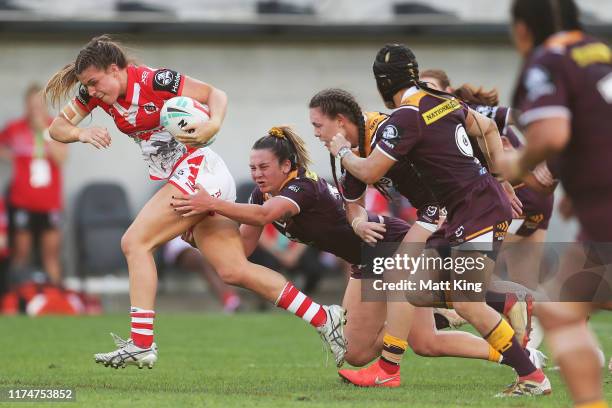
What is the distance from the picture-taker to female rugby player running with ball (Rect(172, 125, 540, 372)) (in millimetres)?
7523

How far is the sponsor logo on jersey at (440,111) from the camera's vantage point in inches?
262

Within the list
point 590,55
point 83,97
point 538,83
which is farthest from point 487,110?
point 538,83

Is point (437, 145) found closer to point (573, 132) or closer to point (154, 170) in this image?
point (154, 170)

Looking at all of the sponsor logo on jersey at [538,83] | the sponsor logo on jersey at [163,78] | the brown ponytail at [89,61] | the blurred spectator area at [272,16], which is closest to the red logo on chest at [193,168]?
the sponsor logo on jersey at [163,78]

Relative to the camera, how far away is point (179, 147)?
7.44m

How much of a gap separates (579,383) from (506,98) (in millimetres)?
12996

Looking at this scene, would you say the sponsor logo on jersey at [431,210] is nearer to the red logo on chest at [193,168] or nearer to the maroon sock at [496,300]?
the maroon sock at [496,300]

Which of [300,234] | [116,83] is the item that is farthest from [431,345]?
[116,83]

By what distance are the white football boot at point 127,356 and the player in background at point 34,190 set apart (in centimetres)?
846

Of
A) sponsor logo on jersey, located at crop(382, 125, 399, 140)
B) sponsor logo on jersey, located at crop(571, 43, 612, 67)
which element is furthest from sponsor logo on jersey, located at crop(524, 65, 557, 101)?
sponsor logo on jersey, located at crop(382, 125, 399, 140)

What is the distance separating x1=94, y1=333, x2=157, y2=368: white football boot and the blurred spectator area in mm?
9604

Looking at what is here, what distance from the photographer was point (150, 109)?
7.27 m

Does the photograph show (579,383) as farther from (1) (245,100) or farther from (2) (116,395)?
(1) (245,100)

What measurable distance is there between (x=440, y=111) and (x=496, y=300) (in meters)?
1.22
